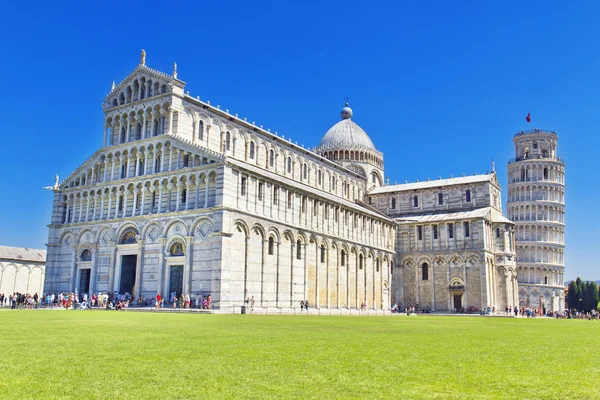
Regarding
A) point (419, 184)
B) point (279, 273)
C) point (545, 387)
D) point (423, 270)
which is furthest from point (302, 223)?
point (545, 387)

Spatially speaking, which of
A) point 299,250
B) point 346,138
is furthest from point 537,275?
point 299,250

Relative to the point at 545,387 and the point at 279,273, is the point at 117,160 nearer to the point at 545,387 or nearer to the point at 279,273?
the point at 279,273

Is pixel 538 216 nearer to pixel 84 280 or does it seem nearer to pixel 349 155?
pixel 349 155

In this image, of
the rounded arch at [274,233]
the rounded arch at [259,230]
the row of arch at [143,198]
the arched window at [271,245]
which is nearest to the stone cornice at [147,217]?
the row of arch at [143,198]

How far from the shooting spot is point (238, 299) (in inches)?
1610

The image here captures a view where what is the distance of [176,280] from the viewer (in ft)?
141

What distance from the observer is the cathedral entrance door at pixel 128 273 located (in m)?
46.0

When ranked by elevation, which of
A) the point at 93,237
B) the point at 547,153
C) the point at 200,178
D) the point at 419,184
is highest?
the point at 547,153

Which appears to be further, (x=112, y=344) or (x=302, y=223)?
(x=302, y=223)

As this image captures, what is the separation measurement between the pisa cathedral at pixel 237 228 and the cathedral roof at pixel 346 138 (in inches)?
374

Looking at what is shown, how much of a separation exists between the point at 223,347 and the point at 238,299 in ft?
95.4

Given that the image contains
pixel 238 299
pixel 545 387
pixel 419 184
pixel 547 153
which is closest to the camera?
pixel 545 387

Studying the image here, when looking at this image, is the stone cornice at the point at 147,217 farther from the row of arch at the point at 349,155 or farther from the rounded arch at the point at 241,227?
the row of arch at the point at 349,155

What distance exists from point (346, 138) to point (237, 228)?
37779 mm
